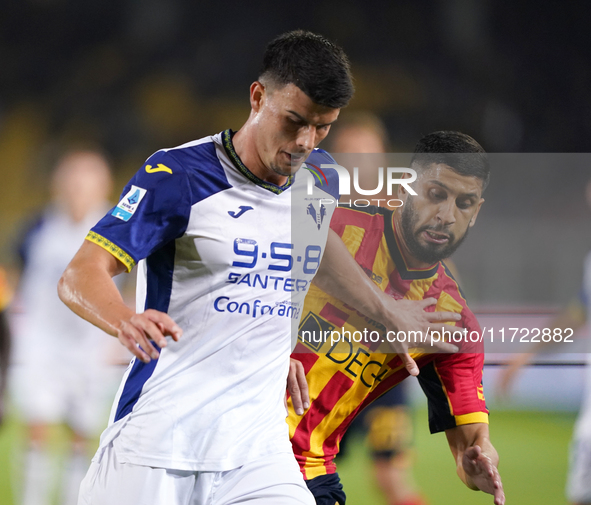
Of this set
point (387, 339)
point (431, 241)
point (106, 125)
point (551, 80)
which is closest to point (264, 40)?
point (106, 125)

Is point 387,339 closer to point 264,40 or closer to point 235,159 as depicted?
point 235,159

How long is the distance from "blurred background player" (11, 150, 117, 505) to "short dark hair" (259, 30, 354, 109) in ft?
8.58

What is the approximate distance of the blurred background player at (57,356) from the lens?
11.5 feet

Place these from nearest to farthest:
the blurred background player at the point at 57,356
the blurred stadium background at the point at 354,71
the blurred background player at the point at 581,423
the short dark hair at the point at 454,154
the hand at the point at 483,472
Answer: the hand at the point at 483,472 < the short dark hair at the point at 454,154 < the blurred background player at the point at 581,423 < the blurred background player at the point at 57,356 < the blurred stadium background at the point at 354,71

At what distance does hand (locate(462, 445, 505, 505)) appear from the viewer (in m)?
1.80

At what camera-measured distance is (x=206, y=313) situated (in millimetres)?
1464

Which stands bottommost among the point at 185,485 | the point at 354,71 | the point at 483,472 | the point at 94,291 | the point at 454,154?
the point at 185,485

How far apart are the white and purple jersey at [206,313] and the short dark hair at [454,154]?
1064 mm

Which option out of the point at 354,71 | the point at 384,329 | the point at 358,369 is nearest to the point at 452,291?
the point at 384,329

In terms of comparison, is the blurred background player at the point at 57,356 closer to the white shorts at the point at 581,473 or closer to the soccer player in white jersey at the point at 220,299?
the soccer player in white jersey at the point at 220,299

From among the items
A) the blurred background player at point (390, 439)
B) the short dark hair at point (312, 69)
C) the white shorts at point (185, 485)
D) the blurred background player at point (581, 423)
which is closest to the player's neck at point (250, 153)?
the short dark hair at point (312, 69)

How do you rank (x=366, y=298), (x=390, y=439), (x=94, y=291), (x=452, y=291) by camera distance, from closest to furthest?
(x=94, y=291) < (x=366, y=298) < (x=452, y=291) < (x=390, y=439)

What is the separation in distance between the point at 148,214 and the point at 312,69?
0.50 meters

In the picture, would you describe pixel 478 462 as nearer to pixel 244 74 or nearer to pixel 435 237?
pixel 435 237
